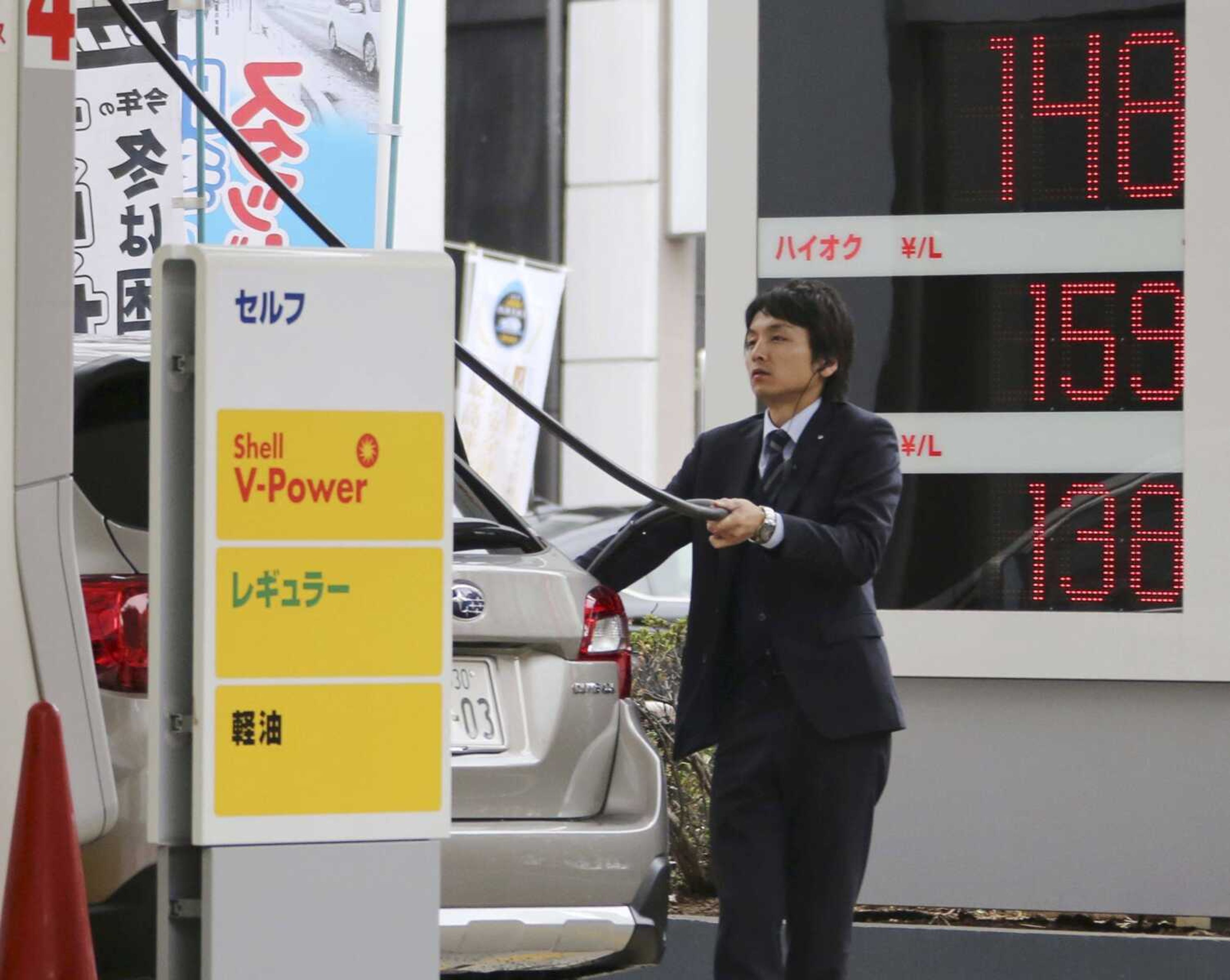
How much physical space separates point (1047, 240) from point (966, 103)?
1.58 ft

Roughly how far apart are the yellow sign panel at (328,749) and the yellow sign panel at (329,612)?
0.12ft

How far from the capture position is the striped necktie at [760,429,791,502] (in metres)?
4.84

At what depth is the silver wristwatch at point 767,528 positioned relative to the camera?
14.8 ft

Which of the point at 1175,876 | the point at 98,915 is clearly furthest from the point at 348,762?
the point at 1175,876

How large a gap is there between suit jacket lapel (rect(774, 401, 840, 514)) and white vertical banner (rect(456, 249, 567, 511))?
1158cm

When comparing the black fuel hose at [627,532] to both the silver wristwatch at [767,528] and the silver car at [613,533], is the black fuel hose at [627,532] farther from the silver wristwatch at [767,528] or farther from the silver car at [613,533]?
the silver car at [613,533]

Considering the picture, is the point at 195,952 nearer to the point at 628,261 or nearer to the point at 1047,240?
the point at 1047,240

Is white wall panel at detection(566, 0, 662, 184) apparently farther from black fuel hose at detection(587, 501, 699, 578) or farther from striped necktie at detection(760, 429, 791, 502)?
striped necktie at detection(760, 429, 791, 502)

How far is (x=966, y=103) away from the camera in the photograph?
6336 mm

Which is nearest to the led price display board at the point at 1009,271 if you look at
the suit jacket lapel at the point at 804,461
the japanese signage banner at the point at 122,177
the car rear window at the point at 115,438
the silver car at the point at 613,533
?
the suit jacket lapel at the point at 804,461

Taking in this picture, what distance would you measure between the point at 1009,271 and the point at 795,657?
2082 millimetres

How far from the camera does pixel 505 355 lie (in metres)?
17.7

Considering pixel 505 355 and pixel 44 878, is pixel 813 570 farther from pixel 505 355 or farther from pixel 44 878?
pixel 505 355

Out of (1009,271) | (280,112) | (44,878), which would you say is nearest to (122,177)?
(280,112)
